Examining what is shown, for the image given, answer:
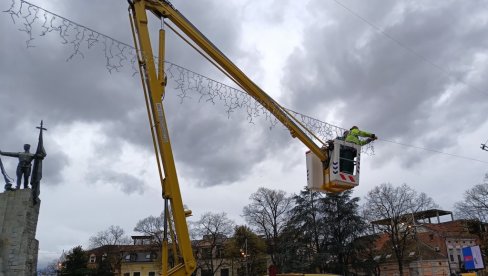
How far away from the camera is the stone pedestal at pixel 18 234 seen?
33.9ft

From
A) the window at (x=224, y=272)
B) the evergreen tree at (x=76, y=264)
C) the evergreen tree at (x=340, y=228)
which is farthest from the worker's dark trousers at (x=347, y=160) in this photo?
the window at (x=224, y=272)

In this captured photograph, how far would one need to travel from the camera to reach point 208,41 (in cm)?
959

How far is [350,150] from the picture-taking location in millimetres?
10031

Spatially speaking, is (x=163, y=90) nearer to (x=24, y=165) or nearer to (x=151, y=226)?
(x=24, y=165)

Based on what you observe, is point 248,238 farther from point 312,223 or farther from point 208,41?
point 208,41

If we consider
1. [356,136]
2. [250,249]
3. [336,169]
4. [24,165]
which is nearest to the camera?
[336,169]

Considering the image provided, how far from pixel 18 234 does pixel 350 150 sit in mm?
8512

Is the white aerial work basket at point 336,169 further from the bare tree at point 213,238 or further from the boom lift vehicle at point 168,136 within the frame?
the bare tree at point 213,238

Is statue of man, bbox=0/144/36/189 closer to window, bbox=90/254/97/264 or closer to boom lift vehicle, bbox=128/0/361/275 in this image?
boom lift vehicle, bbox=128/0/361/275

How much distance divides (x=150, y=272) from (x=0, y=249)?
56848 mm

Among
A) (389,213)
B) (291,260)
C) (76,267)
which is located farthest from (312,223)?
(76,267)

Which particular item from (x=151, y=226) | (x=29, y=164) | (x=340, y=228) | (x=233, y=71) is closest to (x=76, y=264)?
(x=151, y=226)

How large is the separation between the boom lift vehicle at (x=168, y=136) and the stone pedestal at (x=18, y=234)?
161 inches

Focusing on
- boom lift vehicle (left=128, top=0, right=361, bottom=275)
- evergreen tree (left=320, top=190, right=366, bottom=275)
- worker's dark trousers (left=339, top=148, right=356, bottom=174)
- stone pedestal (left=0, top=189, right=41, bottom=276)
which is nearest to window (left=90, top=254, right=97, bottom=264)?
evergreen tree (left=320, top=190, right=366, bottom=275)
